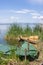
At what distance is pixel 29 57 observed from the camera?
835 cm

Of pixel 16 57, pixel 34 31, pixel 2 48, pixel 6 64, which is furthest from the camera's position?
pixel 34 31

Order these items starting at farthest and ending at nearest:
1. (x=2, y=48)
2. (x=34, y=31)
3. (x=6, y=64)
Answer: (x=34, y=31), (x=2, y=48), (x=6, y=64)

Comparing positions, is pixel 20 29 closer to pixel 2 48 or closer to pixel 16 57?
pixel 2 48

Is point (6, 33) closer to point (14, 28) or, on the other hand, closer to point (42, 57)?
point (14, 28)

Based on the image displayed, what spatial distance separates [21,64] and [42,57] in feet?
3.22

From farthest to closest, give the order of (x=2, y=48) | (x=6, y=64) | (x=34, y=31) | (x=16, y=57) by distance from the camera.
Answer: (x=34, y=31), (x=2, y=48), (x=16, y=57), (x=6, y=64)

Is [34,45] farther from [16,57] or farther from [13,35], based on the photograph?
[13,35]

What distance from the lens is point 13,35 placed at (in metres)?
18.1

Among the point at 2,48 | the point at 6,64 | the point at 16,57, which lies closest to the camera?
the point at 6,64

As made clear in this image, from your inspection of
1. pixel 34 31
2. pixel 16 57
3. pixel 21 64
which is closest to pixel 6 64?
pixel 21 64

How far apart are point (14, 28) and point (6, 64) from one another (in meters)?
11.1

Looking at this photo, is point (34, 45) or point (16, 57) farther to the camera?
point (34, 45)

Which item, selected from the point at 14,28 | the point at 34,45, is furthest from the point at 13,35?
the point at 34,45

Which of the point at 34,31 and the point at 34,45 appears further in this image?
the point at 34,31
